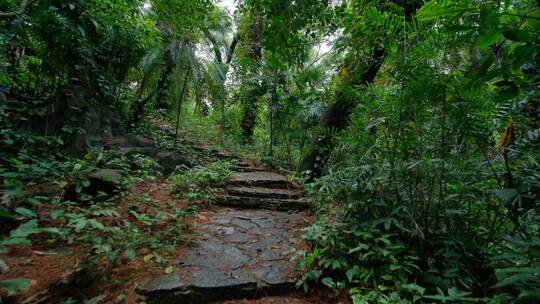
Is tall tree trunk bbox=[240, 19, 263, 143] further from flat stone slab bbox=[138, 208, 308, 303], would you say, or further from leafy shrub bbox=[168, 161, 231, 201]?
flat stone slab bbox=[138, 208, 308, 303]

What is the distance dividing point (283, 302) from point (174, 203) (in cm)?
198

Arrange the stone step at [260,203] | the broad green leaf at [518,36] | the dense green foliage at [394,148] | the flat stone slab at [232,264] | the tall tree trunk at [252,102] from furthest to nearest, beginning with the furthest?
the tall tree trunk at [252,102] → the stone step at [260,203] → the flat stone slab at [232,264] → the dense green foliage at [394,148] → the broad green leaf at [518,36]

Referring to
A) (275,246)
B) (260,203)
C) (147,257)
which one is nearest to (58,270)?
(147,257)

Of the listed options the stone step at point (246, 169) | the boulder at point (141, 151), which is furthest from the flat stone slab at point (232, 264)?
the stone step at point (246, 169)

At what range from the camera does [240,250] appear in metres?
2.69

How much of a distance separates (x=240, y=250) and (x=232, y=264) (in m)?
0.31

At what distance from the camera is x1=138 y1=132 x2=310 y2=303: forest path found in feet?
6.48

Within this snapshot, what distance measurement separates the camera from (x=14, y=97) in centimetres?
401

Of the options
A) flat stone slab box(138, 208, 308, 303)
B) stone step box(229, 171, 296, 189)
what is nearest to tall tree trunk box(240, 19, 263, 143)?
stone step box(229, 171, 296, 189)

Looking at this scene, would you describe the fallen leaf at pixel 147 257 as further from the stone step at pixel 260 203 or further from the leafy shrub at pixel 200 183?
the stone step at pixel 260 203

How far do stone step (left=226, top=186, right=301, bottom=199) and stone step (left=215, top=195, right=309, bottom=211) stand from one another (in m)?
0.10

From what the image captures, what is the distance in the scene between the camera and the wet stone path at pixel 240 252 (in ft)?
6.47

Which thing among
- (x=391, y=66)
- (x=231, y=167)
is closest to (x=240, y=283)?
(x=391, y=66)

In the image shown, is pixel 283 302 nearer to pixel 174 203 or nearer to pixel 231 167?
pixel 174 203
